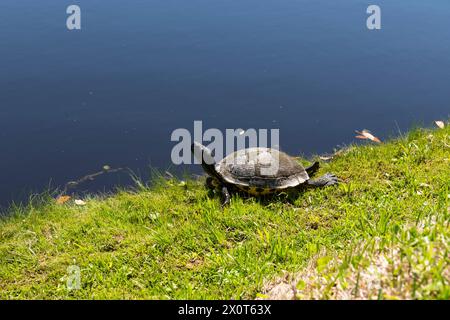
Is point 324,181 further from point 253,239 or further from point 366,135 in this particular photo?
point 366,135

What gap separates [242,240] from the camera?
5375 mm

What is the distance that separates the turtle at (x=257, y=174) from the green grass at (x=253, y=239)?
169 millimetres

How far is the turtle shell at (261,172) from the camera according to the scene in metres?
6.25

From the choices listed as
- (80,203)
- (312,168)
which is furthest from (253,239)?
(80,203)

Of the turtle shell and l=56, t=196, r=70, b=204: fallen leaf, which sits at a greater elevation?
the turtle shell

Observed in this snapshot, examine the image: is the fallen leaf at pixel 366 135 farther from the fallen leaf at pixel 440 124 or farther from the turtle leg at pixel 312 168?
the turtle leg at pixel 312 168

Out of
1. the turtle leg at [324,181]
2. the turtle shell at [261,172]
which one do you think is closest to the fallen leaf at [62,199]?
the turtle shell at [261,172]

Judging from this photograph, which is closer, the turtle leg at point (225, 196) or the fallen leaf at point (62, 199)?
the turtle leg at point (225, 196)

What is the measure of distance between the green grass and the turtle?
169 millimetres

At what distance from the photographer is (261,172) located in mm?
6285

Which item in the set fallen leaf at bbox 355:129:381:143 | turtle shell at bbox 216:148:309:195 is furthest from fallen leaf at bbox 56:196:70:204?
fallen leaf at bbox 355:129:381:143

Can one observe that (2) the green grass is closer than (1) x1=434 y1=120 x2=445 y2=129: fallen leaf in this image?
Yes

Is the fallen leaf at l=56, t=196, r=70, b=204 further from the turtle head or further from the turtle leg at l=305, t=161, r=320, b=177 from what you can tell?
the turtle leg at l=305, t=161, r=320, b=177

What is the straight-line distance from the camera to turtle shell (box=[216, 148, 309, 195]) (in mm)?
6246
